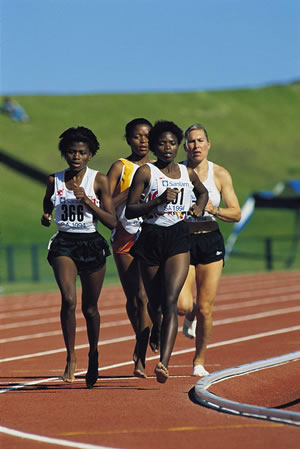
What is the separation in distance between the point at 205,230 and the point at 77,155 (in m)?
1.54

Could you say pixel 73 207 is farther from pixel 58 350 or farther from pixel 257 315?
pixel 257 315

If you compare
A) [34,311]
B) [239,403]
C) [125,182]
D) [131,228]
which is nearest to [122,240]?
[131,228]

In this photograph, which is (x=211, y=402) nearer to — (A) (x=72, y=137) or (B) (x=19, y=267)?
(A) (x=72, y=137)

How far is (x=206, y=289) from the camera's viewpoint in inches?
357

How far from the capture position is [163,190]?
316 inches

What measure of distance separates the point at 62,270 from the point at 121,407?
1.38 m

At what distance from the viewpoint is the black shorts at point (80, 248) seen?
26.8ft

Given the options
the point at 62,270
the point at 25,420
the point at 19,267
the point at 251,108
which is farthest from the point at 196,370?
the point at 251,108

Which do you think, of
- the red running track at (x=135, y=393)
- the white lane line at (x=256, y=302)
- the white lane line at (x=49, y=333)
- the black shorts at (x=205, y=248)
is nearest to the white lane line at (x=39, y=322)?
the red running track at (x=135, y=393)

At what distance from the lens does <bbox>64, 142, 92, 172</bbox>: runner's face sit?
8.16 metres

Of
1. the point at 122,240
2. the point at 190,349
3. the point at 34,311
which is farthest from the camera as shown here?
the point at 34,311

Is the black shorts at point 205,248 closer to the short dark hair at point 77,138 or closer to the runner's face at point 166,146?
the runner's face at point 166,146

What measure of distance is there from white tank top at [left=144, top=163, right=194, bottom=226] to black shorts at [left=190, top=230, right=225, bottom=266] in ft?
2.93

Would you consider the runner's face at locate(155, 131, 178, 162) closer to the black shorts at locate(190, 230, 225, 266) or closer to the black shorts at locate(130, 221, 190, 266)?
the black shorts at locate(130, 221, 190, 266)
